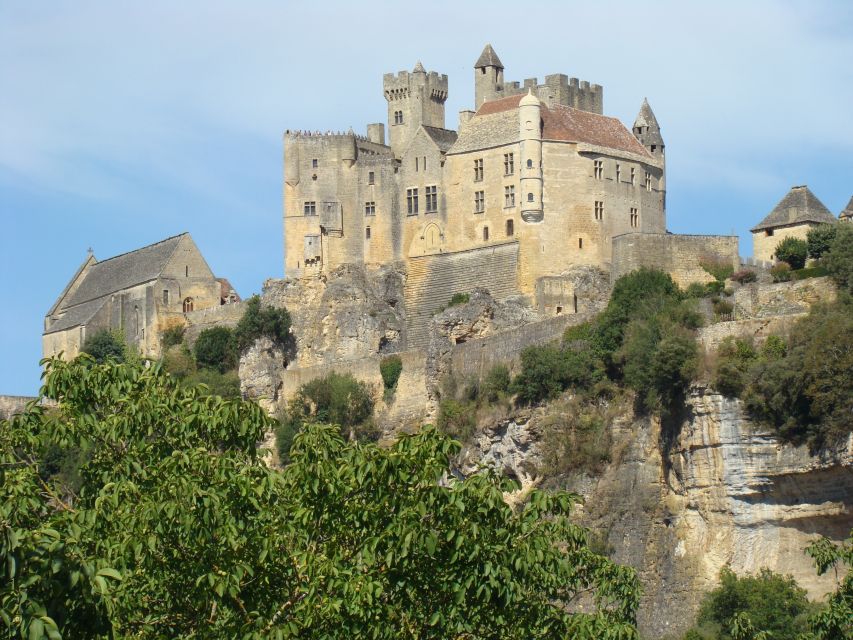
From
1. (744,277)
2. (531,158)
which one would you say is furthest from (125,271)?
(744,277)

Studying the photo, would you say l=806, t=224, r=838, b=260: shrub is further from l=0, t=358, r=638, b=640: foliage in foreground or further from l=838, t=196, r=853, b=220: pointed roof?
l=0, t=358, r=638, b=640: foliage in foreground

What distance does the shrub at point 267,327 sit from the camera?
73.6m

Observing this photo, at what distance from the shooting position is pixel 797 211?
7075cm

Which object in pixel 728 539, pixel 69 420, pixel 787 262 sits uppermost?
pixel 787 262

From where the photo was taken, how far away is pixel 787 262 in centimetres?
6738

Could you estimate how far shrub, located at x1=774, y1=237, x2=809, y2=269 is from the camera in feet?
221

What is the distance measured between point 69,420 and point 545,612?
7370 mm

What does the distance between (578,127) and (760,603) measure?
26554 mm

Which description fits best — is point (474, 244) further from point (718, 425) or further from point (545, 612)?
point (545, 612)

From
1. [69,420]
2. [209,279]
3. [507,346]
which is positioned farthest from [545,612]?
[209,279]

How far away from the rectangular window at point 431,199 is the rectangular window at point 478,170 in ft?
6.65

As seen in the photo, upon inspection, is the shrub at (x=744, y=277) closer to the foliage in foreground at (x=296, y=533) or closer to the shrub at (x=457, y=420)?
the shrub at (x=457, y=420)

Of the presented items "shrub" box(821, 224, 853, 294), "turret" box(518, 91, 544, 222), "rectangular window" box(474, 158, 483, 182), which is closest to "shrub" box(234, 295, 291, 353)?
"rectangular window" box(474, 158, 483, 182)

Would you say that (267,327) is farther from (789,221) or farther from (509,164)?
(789,221)
